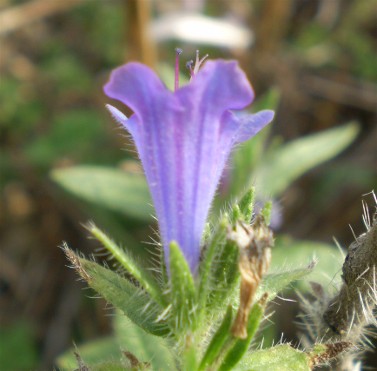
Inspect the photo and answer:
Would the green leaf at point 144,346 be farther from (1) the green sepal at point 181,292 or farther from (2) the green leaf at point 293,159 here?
(2) the green leaf at point 293,159

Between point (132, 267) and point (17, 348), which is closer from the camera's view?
point (132, 267)

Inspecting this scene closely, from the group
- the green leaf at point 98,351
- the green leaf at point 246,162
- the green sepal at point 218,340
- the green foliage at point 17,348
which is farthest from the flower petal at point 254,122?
the green foliage at point 17,348

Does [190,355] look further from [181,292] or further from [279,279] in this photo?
[279,279]

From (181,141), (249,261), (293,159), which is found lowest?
(293,159)

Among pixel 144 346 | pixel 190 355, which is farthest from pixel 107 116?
pixel 190 355

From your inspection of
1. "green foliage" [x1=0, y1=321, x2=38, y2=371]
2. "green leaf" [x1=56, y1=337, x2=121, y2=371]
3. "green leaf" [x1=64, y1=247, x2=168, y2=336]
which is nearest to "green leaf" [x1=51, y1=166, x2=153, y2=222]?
"green leaf" [x1=56, y1=337, x2=121, y2=371]

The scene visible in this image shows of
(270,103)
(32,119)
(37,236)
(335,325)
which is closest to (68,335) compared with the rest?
(37,236)
